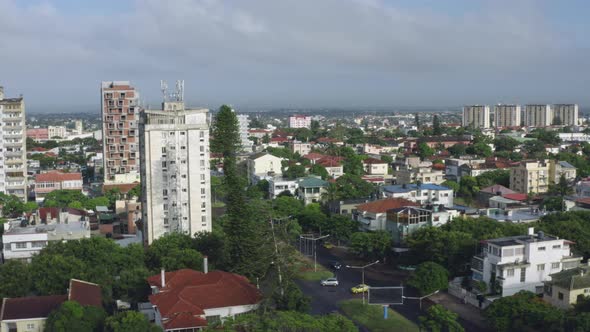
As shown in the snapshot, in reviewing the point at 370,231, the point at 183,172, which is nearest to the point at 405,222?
the point at 370,231

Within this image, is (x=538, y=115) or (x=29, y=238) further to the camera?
(x=538, y=115)

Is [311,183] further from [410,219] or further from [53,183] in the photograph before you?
[53,183]

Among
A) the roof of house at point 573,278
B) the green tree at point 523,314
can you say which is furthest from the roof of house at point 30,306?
the roof of house at point 573,278

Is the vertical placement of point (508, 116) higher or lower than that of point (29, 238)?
higher

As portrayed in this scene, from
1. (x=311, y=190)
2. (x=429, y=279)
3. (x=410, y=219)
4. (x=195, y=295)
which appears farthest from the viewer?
(x=311, y=190)

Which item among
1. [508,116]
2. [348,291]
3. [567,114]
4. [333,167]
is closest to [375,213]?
[348,291]

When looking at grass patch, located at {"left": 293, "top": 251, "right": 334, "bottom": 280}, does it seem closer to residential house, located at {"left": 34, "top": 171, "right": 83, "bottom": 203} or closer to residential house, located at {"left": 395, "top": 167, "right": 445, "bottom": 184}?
residential house, located at {"left": 395, "top": 167, "right": 445, "bottom": 184}
